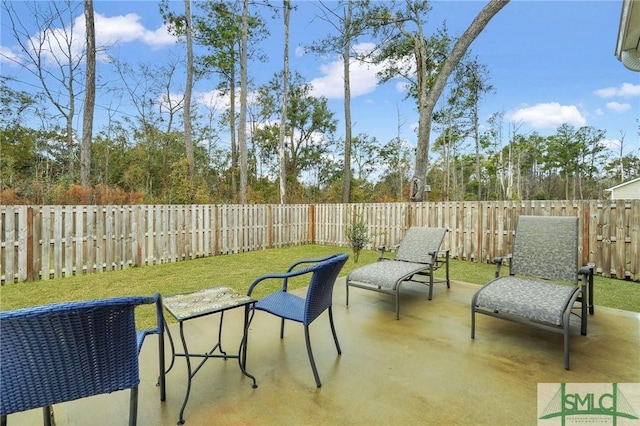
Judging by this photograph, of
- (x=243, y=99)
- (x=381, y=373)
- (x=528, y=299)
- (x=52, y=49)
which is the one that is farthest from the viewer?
(x=243, y=99)

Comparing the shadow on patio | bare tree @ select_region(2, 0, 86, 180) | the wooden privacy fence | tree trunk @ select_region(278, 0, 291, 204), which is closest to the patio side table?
the shadow on patio

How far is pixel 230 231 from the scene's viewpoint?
852 centimetres

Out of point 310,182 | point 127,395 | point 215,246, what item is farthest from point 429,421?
point 310,182

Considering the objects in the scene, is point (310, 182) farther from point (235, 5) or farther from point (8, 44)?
point (8, 44)

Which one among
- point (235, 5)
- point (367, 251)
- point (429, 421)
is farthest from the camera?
point (235, 5)

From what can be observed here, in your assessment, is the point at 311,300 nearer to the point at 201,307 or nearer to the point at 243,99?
the point at 201,307

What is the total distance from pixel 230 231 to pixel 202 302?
6645mm

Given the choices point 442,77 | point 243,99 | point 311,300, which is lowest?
point 311,300

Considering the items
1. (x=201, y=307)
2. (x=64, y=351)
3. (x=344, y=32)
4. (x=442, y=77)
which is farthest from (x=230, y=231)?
(x=344, y=32)

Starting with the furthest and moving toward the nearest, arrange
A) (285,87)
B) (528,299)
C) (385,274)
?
1. (285,87)
2. (385,274)
3. (528,299)

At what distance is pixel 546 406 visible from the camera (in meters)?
1.88

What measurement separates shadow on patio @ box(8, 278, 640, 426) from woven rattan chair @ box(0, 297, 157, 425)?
0.64 metres

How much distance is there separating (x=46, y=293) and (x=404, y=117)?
22240 millimetres

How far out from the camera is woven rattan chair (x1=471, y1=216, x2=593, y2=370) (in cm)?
254
